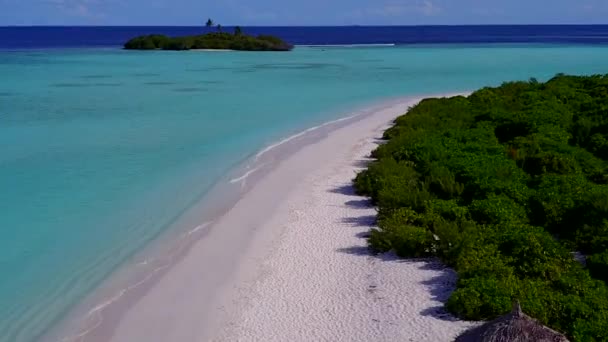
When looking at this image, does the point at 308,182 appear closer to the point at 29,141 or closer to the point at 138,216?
the point at 138,216

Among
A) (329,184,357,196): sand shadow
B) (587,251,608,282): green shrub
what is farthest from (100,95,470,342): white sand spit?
(587,251,608,282): green shrub

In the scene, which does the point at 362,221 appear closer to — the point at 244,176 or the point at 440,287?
the point at 440,287

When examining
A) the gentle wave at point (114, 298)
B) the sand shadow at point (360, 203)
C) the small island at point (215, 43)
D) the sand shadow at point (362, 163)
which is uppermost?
the small island at point (215, 43)

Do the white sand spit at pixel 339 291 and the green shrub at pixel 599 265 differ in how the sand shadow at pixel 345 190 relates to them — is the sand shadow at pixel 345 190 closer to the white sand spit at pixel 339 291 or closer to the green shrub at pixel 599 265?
the white sand spit at pixel 339 291


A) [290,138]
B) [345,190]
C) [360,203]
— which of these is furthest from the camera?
[290,138]

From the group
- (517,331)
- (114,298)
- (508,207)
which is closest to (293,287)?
(114,298)

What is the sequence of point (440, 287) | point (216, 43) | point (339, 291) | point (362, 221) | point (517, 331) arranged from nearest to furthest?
point (517, 331)
point (440, 287)
point (339, 291)
point (362, 221)
point (216, 43)

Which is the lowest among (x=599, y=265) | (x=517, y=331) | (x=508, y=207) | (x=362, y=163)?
(x=362, y=163)

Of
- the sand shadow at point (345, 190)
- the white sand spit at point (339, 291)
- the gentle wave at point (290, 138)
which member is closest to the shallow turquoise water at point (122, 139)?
the gentle wave at point (290, 138)

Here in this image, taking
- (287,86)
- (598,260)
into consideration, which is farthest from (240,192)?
(287,86)
